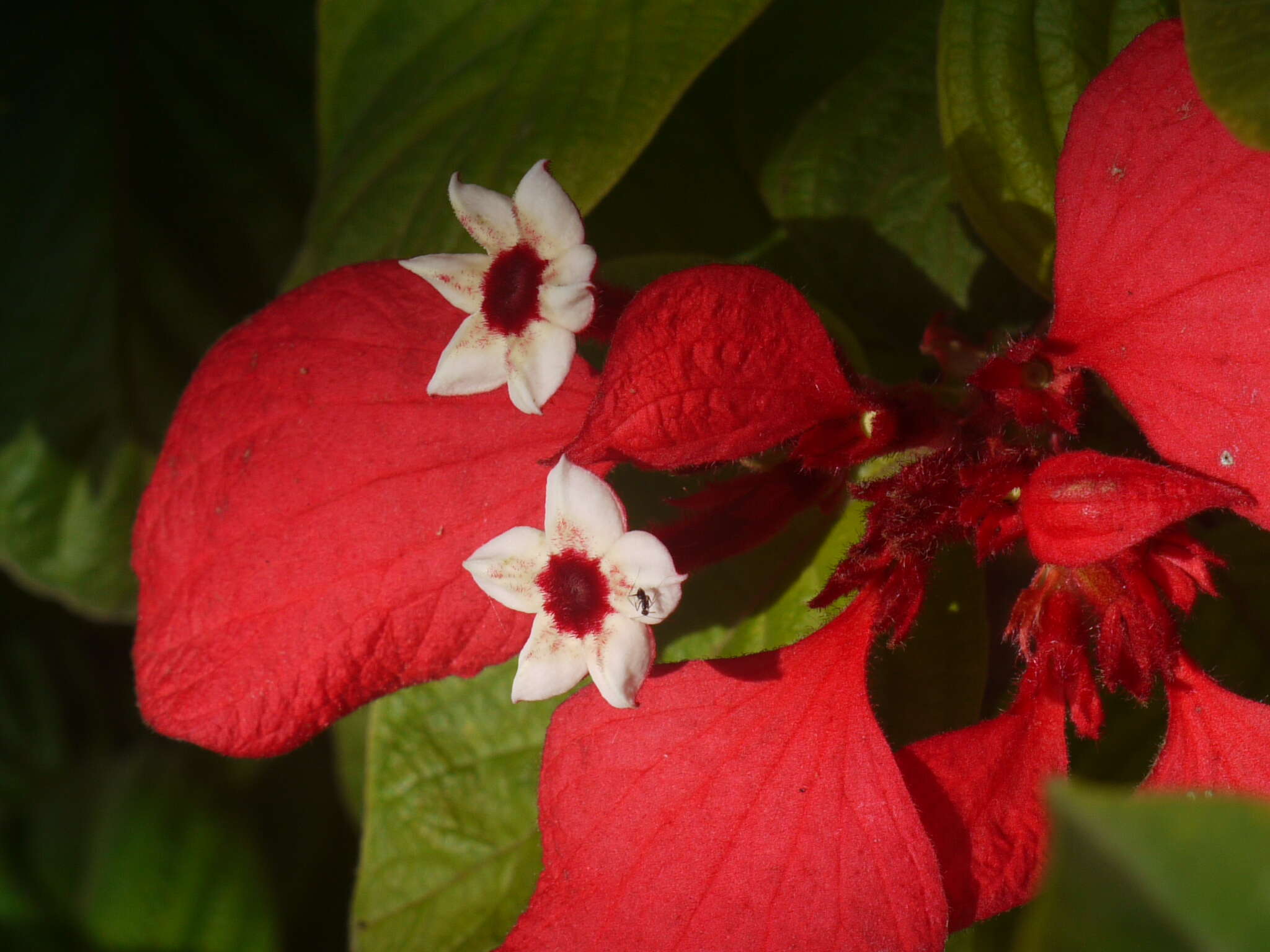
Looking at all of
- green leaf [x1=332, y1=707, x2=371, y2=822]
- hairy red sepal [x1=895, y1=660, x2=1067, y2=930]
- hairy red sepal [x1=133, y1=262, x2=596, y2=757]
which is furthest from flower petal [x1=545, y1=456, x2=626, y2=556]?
green leaf [x1=332, y1=707, x2=371, y2=822]

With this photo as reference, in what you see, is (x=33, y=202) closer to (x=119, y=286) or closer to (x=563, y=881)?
(x=119, y=286)

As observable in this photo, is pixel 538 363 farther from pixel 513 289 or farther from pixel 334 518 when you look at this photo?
pixel 334 518

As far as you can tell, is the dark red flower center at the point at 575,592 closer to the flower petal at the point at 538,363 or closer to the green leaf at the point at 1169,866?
the flower petal at the point at 538,363

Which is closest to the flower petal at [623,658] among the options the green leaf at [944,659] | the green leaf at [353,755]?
the green leaf at [944,659]

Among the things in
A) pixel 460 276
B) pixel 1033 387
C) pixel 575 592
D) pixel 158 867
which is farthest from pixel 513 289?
pixel 158 867

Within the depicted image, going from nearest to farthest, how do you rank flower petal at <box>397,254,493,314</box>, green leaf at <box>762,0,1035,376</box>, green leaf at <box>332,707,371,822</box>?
flower petal at <box>397,254,493,314</box>, green leaf at <box>762,0,1035,376</box>, green leaf at <box>332,707,371,822</box>

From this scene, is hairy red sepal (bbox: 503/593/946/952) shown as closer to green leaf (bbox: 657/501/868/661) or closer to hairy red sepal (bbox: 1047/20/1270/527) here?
green leaf (bbox: 657/501/868/661)

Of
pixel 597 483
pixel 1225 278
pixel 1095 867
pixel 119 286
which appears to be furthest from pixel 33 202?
pixel 1095 867
